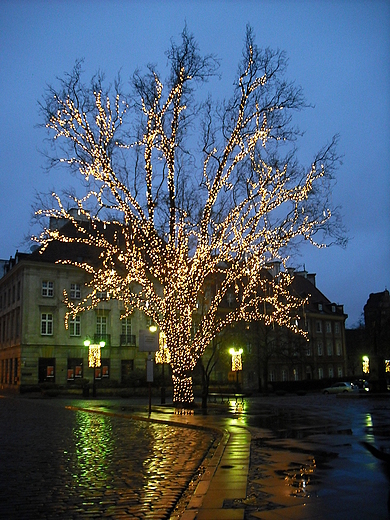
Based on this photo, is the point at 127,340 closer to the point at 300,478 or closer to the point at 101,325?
the point at 101,325

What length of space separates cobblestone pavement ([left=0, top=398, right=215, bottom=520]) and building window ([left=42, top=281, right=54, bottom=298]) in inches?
1468

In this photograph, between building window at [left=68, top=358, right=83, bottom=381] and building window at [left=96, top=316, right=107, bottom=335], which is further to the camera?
building window at [left=96, top=316, right=107, bottom=335]

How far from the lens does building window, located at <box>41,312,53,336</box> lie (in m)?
51.9

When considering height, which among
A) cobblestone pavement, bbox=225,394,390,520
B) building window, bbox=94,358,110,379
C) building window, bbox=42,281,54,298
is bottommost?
cobblestone pavement, bbox=225,394,390,520

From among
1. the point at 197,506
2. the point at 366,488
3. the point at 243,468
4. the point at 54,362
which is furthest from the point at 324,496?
the point at 54,362

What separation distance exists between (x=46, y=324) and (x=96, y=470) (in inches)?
1758

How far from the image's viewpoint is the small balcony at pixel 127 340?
183 feet

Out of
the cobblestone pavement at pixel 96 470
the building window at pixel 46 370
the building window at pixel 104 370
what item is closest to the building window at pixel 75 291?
the building window at pixel 46 370

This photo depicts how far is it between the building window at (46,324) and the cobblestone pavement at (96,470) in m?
36.6

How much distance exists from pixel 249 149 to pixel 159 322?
25.5 feet

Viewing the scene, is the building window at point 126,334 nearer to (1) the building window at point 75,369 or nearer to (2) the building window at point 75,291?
(1) the building window at point 75,369

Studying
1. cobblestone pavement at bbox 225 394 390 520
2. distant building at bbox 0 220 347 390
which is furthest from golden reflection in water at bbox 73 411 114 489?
distant building at bbox 0 220 347 390

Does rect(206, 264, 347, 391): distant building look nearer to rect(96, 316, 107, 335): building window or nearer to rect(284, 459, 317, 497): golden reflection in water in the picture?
rect(96, 316, 107, 335): building window

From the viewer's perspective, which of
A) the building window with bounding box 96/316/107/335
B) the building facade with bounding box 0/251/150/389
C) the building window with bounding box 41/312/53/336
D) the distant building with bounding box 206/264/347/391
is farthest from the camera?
the building window with bounding box 96/316/107/335
